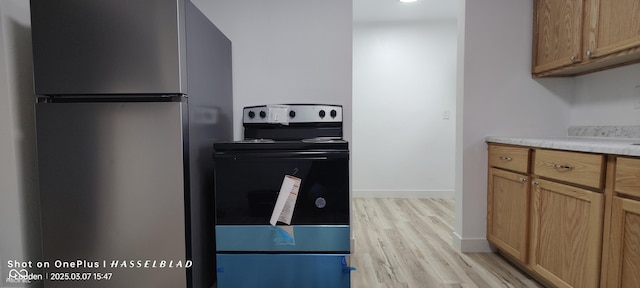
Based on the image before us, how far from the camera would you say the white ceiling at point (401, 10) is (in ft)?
9.68

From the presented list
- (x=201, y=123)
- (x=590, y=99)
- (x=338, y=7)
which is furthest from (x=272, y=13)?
(x=590, y=99)

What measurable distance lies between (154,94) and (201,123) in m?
0.27

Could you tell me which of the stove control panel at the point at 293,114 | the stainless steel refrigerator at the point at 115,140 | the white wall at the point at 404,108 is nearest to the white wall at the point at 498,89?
the stove control panel at the point at 293,114

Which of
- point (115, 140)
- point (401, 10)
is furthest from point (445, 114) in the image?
point (115, 140)

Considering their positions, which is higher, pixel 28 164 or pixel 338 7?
pixel 338 7

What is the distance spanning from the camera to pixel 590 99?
1854 mm

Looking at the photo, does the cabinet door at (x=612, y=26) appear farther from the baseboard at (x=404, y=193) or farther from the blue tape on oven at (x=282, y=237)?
the baseboard at (x=404, y=193)

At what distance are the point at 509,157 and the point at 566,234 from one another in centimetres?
52

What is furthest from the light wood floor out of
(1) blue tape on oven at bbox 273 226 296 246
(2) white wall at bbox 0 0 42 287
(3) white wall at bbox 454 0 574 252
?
(2) white wall at bbox 0 0 42 287

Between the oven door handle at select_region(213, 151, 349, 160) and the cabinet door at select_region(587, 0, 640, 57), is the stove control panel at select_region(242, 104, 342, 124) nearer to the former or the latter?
the oven door handle at select_region(213, 151, 349, 160)

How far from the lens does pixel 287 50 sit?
6.46 ft

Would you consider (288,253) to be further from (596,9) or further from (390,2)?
(390,2)

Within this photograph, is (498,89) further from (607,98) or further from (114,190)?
(114,190)

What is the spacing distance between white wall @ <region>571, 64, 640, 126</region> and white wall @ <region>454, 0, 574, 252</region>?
7 cm
